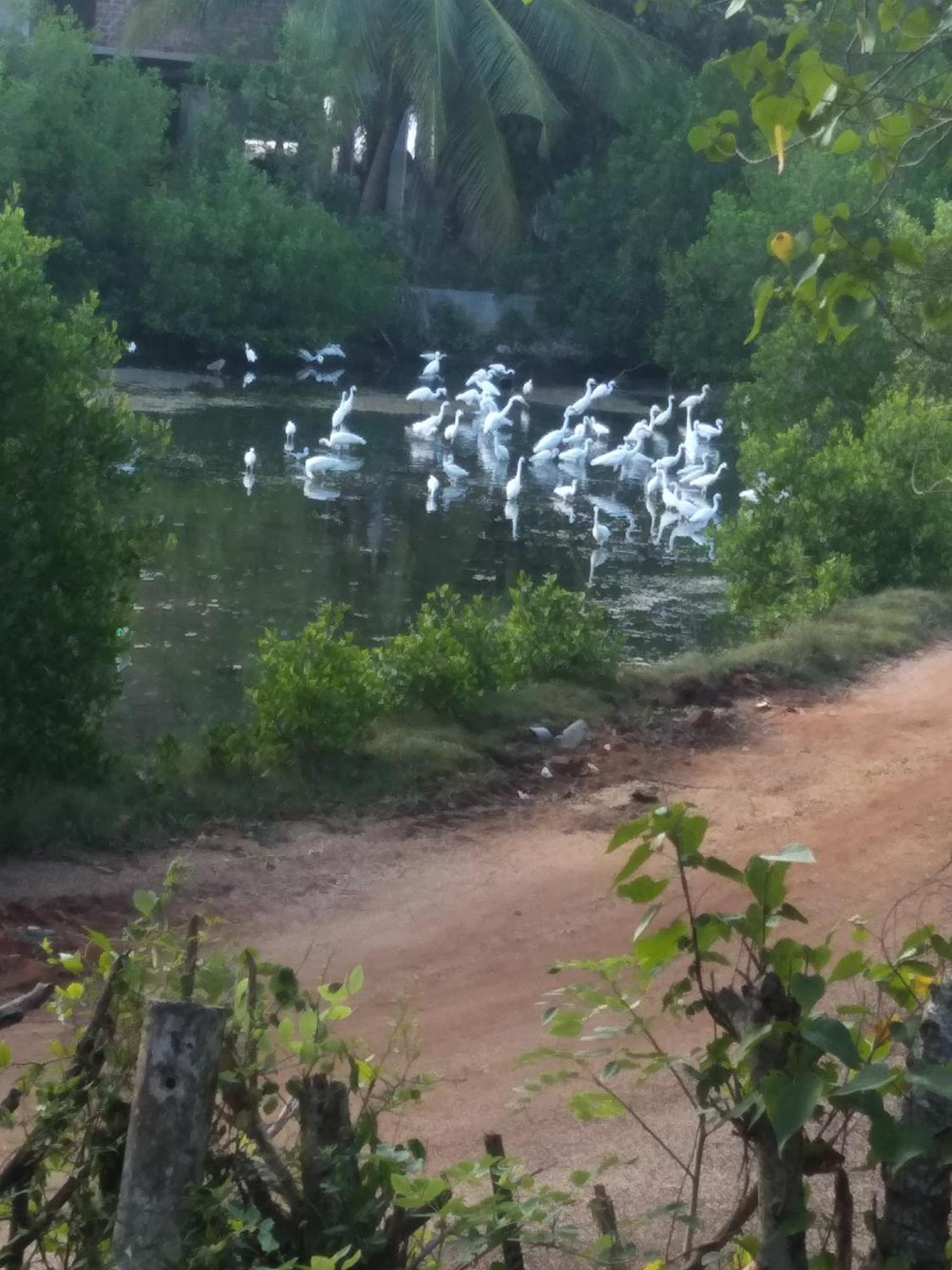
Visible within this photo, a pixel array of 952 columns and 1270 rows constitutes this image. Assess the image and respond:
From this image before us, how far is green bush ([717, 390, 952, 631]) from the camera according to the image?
13.3 meters

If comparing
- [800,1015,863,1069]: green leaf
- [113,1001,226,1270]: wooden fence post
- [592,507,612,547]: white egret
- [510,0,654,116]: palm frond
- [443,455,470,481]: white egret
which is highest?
[510,0,654,116]: palm frond

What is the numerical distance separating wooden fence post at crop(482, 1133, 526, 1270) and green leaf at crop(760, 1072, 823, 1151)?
1.70 feet

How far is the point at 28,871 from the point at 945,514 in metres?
9.48

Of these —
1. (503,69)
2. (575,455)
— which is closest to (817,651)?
(575,455)

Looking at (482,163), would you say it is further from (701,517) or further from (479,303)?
(701,517)

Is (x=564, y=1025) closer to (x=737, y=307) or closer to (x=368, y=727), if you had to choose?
(x=368, y=727)

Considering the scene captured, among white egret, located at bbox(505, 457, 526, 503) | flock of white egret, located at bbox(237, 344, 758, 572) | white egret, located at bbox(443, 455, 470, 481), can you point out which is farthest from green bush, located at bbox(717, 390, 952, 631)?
white egret, located at bbox(443, 455, 470, 481)

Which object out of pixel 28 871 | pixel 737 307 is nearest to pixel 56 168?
pixel 737 307

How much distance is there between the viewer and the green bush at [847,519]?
1331 cm

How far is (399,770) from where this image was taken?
8.06 meters

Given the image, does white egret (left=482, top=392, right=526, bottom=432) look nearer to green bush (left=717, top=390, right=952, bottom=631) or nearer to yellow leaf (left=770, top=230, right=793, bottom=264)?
green bush (left=717, top=390, right=952, bottom=631)

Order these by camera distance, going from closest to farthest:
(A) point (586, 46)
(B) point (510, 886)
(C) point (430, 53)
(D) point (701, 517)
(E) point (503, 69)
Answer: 1. (B) point (510, 886)
2. (D) point (701, 517)
3. (C) point (430, 53)
4. (E) point (503, 69)
5. (A) point (586, 46)

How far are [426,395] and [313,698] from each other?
20777 mm

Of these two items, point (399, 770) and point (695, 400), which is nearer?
point (399, 770)
